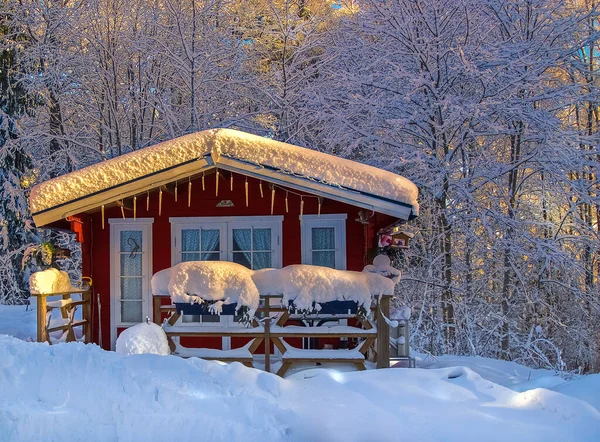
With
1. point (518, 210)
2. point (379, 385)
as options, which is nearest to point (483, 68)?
point (518, 210)

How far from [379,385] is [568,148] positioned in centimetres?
933

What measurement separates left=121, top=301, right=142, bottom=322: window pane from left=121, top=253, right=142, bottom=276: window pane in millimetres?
466

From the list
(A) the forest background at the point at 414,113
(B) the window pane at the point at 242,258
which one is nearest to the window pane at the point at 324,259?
(B) the window pane at the point at 242,258

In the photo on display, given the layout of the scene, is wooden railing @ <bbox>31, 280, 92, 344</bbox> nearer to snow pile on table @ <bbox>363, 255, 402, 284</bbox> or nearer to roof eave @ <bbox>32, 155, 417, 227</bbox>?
roof eave @ <bbox>32, 155, 417, 227</bbox>

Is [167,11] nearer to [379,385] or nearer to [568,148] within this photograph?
[568,148]

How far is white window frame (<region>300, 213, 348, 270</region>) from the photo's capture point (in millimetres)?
9086

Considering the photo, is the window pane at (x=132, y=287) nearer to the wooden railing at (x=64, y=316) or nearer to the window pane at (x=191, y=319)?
the wooden railing at (x=64, y=316)

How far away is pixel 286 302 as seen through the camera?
285 inches

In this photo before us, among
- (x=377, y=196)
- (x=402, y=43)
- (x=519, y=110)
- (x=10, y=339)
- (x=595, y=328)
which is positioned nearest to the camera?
(x=10, y=339)

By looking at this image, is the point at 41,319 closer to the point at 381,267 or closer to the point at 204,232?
the point at 204,232

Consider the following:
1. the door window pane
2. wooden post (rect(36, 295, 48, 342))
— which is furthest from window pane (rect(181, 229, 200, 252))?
wooden post (rect(36, 295, 48, 342))

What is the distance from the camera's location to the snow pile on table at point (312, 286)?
7.26 m

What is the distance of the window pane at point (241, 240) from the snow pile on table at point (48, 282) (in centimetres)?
249

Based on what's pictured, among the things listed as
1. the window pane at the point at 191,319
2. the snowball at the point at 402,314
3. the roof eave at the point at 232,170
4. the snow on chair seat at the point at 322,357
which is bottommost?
the snow on chair seat at the point at 322,357
